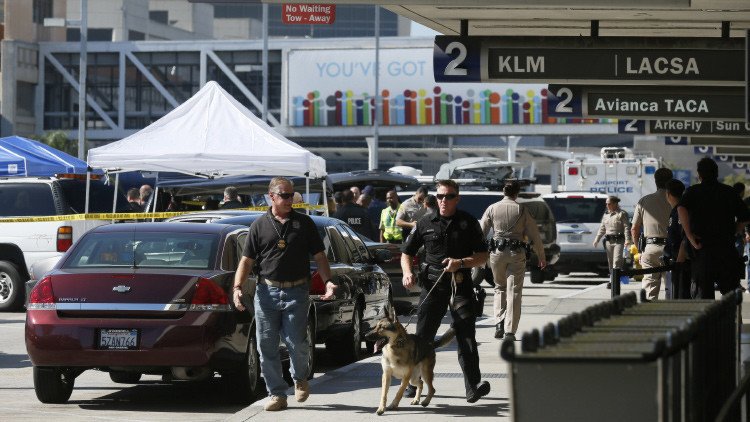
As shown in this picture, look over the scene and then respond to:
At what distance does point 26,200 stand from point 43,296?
417 inches

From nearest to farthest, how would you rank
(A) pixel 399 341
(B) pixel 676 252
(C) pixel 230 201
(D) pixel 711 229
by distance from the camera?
1. (A) pixel 399 341
2. (D) pixel 711 229
3. (B) pixel 676 252
4. (C) pixel 230 201

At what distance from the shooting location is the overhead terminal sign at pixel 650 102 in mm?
16391

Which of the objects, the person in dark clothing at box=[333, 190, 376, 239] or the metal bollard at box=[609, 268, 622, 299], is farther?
the person in dark clothing at box=[333, 190, 376, 239]

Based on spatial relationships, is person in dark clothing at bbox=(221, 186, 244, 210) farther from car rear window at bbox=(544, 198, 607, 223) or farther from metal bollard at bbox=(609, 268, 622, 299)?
metal bollard at bbox=(609, 268, 622, 299)

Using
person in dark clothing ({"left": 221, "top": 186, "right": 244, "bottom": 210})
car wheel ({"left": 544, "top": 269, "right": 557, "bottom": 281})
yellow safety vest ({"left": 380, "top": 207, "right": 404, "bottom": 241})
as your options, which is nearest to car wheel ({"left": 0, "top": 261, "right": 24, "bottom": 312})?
person in dark clothing ({"left": 221, "top": 186, "right": 244, "bottom": 210})

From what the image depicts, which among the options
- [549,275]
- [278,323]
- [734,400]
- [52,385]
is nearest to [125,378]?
[52,385]

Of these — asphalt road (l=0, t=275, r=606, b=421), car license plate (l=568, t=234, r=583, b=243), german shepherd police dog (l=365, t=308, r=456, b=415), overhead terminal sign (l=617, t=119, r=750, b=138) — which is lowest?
asphalt road (l=0, t=275, r=606, b=421)

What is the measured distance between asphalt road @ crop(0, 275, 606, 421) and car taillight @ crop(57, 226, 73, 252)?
538cm

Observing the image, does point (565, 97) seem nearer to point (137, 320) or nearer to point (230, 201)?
point (137, 320)

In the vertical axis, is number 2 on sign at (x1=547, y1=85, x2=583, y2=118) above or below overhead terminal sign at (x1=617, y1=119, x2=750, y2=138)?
above

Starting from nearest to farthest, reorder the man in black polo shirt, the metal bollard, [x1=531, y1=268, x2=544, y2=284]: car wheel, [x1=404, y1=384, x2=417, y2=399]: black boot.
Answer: the metal bollard
the man in black polo shirt
[x1=404, y1=384, x2=417, y2=399]: black boot
[x1=531, y1=268, x2=544, y2=284]: car wheel

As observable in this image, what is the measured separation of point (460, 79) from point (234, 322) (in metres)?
3.35

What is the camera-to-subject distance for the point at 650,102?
16.7 metres

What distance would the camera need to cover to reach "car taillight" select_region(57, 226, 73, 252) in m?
21.5
